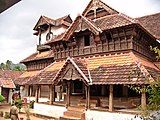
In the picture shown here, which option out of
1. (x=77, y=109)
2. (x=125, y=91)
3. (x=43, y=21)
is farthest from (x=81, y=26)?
(x=43, y=21)

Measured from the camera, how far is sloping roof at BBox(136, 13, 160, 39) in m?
20.5

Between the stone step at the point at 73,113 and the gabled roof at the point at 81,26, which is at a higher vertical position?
the gabled roof at the point at 81,26

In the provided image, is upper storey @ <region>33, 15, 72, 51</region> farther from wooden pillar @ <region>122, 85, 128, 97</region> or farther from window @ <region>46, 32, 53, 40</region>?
wooden pillar @ <region>122, 85, 128, 97</region>

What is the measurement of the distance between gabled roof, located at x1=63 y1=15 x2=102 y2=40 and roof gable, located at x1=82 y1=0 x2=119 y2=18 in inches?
98.0

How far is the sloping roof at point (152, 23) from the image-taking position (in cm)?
2053

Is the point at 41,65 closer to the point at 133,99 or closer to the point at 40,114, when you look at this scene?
the point at 40,114

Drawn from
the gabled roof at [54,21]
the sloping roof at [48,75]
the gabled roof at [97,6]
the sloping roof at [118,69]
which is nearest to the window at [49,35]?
the gabled roof at [54,21]

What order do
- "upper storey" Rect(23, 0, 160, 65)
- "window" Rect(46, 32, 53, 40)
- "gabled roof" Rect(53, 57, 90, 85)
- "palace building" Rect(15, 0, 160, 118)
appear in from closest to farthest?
"palace building" Rect(15, 0, 160, 118), "gabled roof" Rect(53, 57, 90, 85), "upper storey" Rect(23, 0, 160, 65), "window" Rect(46, 32, 53, 40)

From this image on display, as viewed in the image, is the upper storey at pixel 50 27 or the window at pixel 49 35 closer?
the upper storey at pixel 50 27

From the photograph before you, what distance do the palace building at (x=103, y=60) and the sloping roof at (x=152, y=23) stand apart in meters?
0.14

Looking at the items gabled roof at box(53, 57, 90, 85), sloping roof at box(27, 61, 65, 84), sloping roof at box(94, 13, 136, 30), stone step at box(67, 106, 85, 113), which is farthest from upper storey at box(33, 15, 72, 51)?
stone step at box(67, 106, 85, 113)

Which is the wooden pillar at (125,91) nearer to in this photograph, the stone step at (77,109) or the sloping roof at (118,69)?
the sloping roof at (118,69)

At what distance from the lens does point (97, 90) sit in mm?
17531

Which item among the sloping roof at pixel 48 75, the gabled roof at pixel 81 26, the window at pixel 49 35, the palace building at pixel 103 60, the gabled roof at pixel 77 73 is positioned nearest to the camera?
the palace building at pixel 103 60
